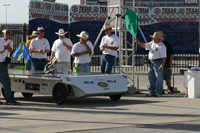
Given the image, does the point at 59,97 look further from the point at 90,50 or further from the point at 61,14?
the point at 61,14

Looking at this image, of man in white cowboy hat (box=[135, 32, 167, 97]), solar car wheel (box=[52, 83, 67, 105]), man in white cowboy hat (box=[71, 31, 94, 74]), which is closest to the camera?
solar car wheel (box=[52, 83, 67, 105])

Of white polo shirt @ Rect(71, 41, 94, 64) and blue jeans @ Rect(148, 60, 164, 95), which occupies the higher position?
white polo shirt @ Rect(71, 41, 94, 64)

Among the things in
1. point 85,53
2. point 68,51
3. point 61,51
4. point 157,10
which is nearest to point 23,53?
point 61,51

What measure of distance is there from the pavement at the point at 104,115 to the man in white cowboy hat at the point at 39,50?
983mm

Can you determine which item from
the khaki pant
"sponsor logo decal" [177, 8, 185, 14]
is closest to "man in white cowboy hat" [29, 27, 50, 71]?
the khaki pant

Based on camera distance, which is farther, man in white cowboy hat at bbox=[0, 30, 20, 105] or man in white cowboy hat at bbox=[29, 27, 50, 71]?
man in white cowboy hat at bbox=[29, 27, 50, 71]

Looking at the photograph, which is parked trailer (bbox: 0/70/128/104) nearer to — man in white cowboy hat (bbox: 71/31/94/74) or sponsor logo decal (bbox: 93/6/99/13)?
man in white cowboy hat (bbox: 71/31/94/74)

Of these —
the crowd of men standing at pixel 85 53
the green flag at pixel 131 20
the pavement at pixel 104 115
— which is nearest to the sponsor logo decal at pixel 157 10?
the green flag at pixel 131 20

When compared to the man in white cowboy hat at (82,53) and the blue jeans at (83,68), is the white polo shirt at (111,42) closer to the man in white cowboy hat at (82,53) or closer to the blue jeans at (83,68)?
the man in white cowboy hat at (82,53)

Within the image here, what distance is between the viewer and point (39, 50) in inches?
555

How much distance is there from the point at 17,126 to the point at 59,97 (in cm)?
350

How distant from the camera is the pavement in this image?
880 cm

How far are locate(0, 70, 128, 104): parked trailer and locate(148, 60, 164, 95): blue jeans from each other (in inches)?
61.5

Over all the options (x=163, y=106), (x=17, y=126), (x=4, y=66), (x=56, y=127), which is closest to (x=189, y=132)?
(x=56, y=127)
